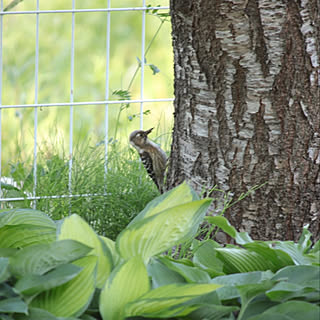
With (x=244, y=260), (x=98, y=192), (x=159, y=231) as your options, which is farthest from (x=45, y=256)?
(x=98, y=192)

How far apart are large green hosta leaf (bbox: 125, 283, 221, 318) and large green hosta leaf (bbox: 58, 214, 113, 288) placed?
0.09 m

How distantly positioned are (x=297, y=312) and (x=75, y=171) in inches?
64.7

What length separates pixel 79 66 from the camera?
4105 millimetres

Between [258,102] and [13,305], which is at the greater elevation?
[258,102]

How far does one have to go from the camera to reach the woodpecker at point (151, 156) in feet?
7.25

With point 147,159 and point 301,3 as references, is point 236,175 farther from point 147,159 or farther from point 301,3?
point 147,159

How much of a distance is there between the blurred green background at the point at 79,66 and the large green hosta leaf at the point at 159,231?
2750 mm

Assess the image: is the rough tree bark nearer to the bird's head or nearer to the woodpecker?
the woodpecker

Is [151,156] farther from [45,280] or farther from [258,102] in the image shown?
[45,280]

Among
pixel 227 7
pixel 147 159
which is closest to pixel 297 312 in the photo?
pixel 227 7

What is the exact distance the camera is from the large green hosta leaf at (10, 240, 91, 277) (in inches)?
28.4

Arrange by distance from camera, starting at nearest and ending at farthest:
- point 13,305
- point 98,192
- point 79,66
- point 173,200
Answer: point 13,305, point 173,200, point 98,192, point 79,66

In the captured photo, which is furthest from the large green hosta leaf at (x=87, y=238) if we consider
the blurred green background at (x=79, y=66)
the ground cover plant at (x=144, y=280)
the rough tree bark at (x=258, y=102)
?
the blurred green background at (x=79, y=66)

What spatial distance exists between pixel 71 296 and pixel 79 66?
3536 mm
